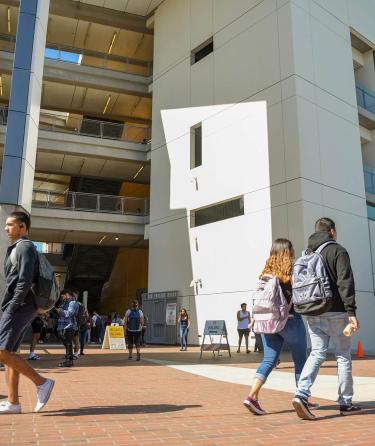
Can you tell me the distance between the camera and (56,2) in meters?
27.2

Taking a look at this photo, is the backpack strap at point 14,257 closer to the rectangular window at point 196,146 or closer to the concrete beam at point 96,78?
the rectangular window at point 196,146

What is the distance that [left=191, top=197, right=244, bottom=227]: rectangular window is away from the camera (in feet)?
66.7

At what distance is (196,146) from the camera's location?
23.8 m

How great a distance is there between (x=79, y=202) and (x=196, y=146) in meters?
6.81

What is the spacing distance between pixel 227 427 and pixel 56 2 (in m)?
28.4

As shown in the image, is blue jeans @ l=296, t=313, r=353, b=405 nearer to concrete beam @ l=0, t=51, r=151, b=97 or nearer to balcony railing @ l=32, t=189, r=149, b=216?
balcony railing @ l=32, t=189, r=149, b=216

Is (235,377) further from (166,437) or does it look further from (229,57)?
(229,57)

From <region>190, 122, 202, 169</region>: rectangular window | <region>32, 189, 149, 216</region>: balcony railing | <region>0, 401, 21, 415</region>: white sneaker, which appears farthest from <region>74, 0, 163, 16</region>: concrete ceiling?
<region>0, 401, 21, 415</region>: white sneaker

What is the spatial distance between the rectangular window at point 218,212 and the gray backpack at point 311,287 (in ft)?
50.0

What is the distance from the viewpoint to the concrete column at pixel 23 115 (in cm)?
1479

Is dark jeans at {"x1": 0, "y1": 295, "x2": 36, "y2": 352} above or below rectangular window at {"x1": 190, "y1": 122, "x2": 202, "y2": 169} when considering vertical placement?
below

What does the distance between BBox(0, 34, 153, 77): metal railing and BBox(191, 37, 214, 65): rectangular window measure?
198 inches

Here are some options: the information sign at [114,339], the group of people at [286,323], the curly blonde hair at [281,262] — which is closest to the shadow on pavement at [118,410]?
the group of people at [286,323]

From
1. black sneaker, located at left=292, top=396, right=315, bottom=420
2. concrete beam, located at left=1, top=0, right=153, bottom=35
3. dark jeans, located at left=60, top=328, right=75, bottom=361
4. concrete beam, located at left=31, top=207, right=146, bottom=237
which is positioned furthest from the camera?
concrete beam, located at left=1, top=0, right=153, bottom=35
